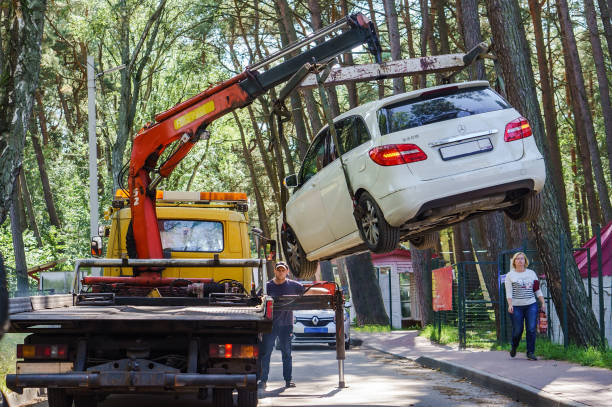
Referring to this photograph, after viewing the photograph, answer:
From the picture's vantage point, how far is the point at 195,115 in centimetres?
1220

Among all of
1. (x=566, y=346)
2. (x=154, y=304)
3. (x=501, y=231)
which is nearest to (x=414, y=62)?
(x=154, y=304)

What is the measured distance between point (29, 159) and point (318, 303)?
3621 cm

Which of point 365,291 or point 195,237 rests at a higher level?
point 195,237

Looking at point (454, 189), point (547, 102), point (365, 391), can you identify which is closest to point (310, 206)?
point (365, 391)

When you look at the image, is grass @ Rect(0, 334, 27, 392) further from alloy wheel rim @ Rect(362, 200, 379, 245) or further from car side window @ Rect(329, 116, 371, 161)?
car side window @ Rect(329, 116, 371, 161)

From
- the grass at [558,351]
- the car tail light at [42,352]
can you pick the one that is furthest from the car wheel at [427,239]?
the car tail light at [42,352]

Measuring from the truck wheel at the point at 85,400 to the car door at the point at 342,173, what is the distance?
3.38 metres

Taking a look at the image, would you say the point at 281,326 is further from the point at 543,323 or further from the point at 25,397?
the point at 543,323

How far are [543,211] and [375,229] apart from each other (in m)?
6.23

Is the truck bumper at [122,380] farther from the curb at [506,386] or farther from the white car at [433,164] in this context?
the curb at [506,386]

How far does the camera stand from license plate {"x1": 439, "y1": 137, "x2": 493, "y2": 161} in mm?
9406

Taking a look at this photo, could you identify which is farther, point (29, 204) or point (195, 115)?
point (29, 204)

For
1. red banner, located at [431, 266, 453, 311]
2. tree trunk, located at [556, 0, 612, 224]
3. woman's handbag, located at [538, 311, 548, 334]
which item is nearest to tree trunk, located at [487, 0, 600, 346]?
woman's handbag, located at [538, 311, 548, 334]

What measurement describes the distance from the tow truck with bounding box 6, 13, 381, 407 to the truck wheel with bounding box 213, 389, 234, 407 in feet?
0.03
